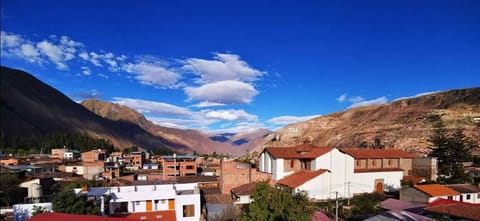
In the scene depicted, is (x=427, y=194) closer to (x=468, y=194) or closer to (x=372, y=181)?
(x=468, y=194)

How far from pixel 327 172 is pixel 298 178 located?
8.43ft

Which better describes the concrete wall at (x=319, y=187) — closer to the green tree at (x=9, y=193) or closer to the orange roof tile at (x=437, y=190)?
the orange roof tile at (x=437, y=190)

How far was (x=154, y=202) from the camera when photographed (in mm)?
25594

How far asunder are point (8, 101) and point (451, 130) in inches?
6435

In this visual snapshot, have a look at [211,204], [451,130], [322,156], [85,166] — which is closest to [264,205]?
[211,204]

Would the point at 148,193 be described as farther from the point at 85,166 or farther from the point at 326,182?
the point at 85,166

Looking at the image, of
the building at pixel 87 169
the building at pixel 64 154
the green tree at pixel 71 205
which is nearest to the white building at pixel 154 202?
the green tree at pixel 71 205

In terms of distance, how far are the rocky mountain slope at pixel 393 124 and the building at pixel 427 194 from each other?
3972cm

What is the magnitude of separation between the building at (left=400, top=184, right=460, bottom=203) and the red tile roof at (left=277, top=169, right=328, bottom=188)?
22.5 ft

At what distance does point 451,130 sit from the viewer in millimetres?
64062

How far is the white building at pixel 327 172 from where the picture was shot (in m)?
30.1

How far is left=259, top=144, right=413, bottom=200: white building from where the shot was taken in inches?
1184

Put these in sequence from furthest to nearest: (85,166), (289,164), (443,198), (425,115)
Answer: (425,115) < (85,166) < (289,164) < (443,198)

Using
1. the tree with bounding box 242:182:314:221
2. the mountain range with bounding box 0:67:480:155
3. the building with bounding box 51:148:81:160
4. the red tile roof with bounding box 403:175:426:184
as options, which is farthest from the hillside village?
the building with bounding box 51:148:81:160
